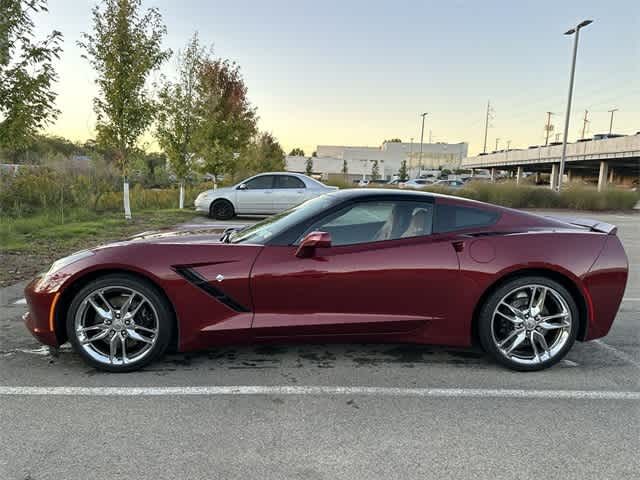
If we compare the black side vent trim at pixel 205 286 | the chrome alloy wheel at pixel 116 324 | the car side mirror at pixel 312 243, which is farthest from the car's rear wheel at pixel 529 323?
the chrome alloy wheel at pixel 116 324

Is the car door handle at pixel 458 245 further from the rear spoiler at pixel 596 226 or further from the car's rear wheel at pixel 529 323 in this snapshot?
the rear spoiler at pixel 596 226

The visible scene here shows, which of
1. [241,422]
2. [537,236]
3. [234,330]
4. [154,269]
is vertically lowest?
[241,422]

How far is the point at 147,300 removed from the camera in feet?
10.1

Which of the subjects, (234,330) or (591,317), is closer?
(234,330)

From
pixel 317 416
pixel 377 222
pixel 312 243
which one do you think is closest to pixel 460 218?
pixel 377 222

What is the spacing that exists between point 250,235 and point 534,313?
2281 mm

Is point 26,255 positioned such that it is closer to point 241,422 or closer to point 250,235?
point 250,235

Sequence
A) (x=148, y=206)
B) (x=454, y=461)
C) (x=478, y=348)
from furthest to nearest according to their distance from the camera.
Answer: (x=148, y=206) < (x=478, y=348) < (x=454, y=461)

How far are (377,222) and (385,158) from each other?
105 m

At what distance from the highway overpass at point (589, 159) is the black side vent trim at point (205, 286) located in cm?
2913

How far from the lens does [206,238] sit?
3.54 metres

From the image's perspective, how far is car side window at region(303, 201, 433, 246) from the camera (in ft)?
10.9

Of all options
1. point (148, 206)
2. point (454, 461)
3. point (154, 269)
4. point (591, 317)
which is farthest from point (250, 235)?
point (148, 206)

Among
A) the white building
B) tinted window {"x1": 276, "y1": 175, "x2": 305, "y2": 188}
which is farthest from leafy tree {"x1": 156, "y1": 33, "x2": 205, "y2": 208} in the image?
the white building
